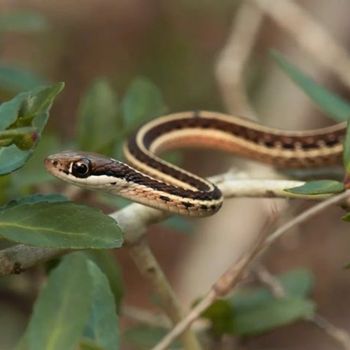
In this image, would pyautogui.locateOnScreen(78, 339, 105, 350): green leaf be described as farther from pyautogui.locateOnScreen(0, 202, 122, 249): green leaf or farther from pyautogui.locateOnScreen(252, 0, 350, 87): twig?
pyautogui.locateOnScreen(252, 0, 350, 87): twig

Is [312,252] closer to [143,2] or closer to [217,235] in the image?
[217,235]

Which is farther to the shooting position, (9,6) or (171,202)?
(9,6)

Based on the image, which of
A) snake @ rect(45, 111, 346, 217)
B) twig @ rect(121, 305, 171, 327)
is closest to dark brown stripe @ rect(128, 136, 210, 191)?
snake @ rect(45, 111, 346, 217)

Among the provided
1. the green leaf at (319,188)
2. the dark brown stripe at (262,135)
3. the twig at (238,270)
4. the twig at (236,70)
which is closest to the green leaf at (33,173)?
the dark brown stripe at (262,135)

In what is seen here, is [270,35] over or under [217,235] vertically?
over

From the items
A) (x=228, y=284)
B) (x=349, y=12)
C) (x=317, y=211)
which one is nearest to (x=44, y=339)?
(x=228, y=284)

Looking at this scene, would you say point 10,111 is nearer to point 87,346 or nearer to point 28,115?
point 28,115

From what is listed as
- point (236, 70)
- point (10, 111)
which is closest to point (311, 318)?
point (10, 111)
